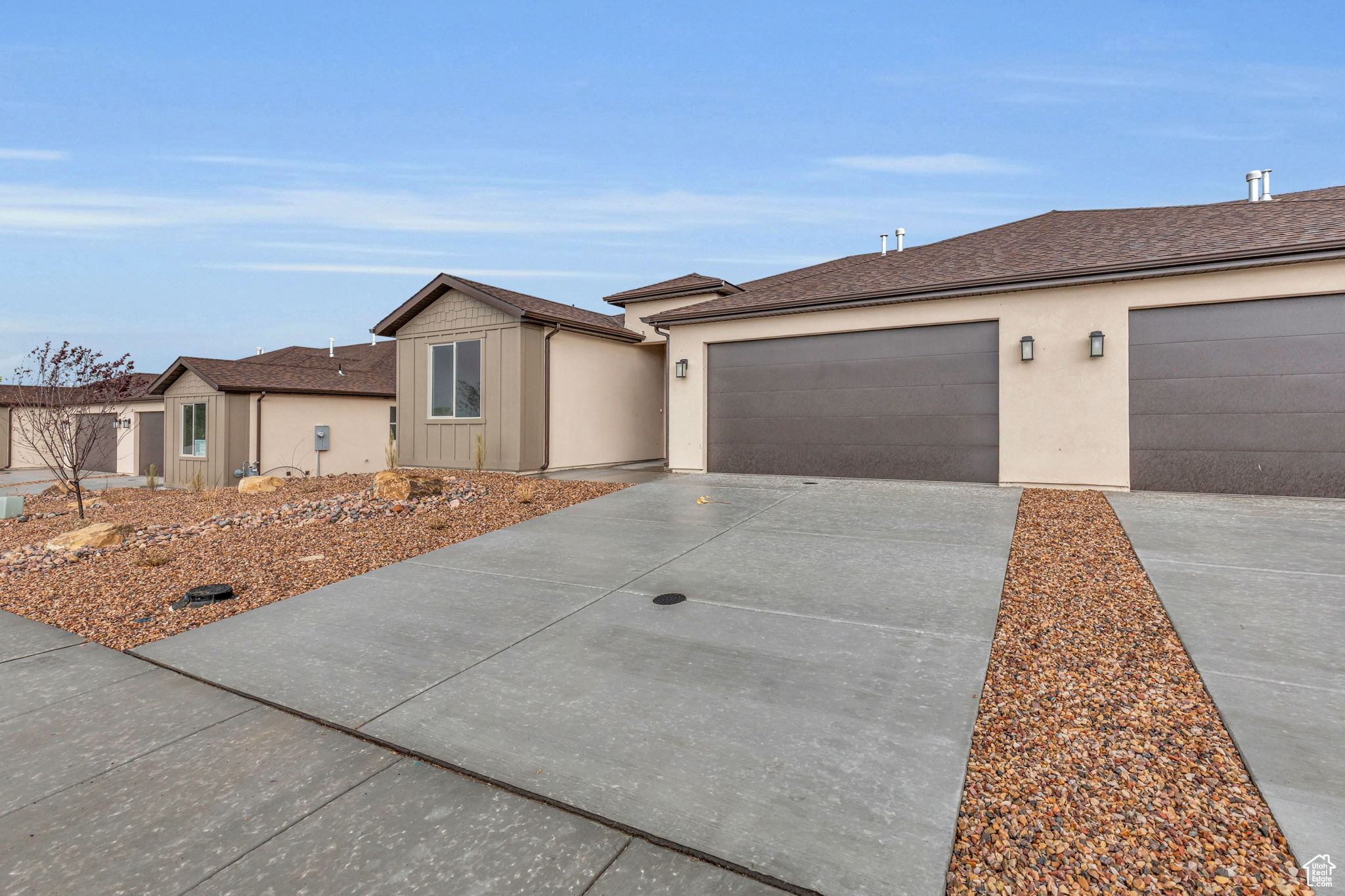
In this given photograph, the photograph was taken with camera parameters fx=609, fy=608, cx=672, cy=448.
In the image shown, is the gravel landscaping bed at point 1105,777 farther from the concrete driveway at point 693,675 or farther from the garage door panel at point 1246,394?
the garage door panel at point 1246,394

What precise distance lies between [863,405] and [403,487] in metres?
6.88

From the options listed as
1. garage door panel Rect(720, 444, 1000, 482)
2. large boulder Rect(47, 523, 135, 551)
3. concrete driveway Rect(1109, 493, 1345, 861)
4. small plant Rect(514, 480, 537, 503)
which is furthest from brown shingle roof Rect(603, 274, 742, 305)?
large boulder Rect(47, 523, 135, 551)

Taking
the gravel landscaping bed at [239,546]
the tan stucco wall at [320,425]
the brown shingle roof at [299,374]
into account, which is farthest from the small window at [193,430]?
the gravel landscaping bed at [239,546]

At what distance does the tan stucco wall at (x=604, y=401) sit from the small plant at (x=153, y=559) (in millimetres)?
6270

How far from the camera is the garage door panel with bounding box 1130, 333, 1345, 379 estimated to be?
23.5 ft

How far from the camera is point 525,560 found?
5332mm

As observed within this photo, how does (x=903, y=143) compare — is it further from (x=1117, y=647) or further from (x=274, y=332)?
(x=274, y=332)

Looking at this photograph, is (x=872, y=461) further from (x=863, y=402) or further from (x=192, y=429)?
(x=192, y=429)

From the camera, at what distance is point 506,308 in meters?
10.8

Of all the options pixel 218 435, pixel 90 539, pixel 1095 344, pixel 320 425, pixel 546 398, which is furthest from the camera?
pixel 320 425

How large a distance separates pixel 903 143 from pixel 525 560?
14.2 m

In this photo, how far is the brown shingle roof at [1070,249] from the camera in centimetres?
757

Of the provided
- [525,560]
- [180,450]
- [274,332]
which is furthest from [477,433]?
[274,332]

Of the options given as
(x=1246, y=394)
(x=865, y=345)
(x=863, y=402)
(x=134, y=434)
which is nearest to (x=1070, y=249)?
(x=1246, y=394)
